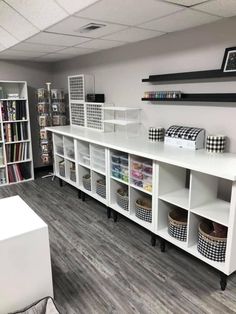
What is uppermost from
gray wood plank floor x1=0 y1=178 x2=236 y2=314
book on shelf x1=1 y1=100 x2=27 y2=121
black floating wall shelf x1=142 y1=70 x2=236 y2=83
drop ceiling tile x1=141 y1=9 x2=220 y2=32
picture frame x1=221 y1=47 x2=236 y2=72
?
drop ceiling tile x1=141 y1=9 x2=220 y2=32

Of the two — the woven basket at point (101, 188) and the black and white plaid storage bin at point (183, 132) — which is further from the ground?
the black and white plaid storage bin at point (183, 132)

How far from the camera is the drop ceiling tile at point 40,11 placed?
6.66ft

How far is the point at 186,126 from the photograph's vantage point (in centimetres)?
268

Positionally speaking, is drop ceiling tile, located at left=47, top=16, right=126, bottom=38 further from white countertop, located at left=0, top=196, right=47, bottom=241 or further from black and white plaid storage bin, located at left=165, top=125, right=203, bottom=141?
white countertop, located at left=0, top=196, right=47, bottom=241

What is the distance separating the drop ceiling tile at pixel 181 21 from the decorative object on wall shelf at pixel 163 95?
58 cm

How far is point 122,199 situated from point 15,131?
2481mm

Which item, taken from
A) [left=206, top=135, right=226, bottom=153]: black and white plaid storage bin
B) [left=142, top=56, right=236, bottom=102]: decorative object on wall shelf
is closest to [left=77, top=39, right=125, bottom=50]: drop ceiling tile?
[left=142, top=56, right=236, bottom=102]: decorative object on wall shelf

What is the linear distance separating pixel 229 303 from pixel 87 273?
1085 mm

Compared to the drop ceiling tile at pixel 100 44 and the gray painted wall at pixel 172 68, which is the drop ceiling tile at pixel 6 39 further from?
the gray painted wall at pixel 172 68

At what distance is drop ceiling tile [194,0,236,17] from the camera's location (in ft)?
5.85

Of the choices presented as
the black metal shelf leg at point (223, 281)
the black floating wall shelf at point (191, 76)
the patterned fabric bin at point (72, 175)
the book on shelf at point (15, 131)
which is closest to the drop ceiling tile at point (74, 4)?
the black floating wall shelf at point (191, 76)

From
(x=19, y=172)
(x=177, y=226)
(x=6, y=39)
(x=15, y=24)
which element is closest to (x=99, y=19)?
(x=15, y=24)

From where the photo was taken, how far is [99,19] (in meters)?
2.14

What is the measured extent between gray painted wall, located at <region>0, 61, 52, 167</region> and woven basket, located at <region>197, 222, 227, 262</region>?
12.4ft
